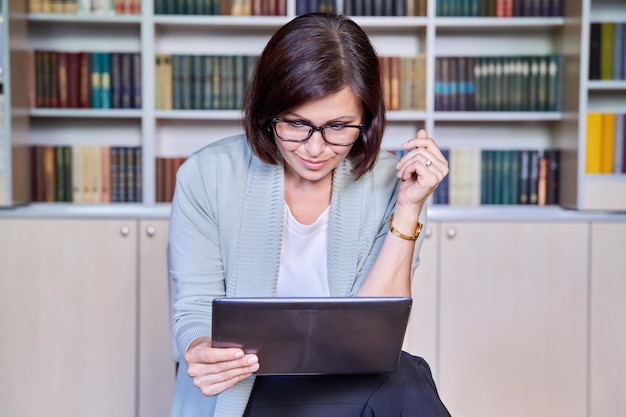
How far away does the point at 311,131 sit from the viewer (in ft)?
4.45

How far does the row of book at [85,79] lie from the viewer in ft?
8.82

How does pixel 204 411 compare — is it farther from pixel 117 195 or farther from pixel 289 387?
pixel 117 195

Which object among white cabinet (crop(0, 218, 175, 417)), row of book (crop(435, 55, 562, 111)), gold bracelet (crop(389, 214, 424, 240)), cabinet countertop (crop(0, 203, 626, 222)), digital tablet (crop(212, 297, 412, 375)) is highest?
row of book (crop(435, 55, 562, 111))

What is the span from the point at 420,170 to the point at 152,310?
1.41m

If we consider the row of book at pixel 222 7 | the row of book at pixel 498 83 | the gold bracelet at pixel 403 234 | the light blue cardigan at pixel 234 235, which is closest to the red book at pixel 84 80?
the row of book at pixel 222 7

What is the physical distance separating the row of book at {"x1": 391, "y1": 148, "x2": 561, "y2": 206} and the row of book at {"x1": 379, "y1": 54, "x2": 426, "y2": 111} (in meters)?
0.22

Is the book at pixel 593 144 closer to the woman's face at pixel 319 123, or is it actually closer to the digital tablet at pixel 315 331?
the woman's face at pixel 319 123

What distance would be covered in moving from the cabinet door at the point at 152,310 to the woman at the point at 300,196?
1.08 m

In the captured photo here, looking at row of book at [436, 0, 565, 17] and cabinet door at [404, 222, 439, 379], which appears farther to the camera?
row of book at [436, 0, 565, 17]

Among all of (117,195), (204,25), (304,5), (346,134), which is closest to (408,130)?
(304,5)

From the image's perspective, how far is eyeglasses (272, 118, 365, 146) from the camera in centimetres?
136

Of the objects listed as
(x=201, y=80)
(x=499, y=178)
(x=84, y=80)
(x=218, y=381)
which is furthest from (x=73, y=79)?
(x=218, y=381)

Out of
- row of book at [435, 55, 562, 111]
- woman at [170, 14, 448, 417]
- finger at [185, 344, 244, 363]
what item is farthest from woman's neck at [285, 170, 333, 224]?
row of book at [435, 55, 562, 111]

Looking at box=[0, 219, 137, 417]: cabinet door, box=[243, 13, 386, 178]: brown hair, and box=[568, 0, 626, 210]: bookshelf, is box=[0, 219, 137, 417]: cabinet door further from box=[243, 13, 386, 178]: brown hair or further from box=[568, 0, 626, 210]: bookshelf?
box=[568, 0, 626, 210]: bookshelf
